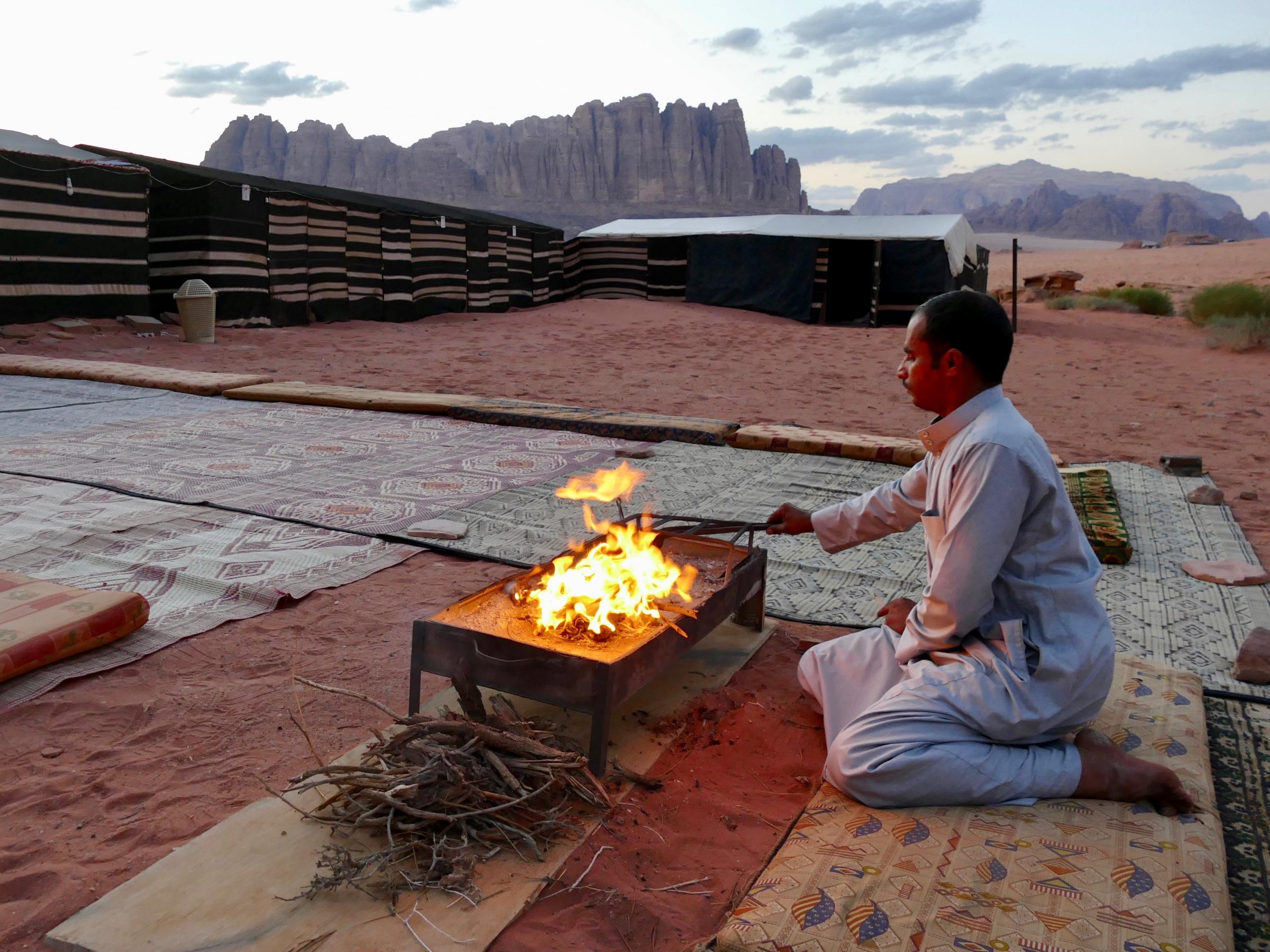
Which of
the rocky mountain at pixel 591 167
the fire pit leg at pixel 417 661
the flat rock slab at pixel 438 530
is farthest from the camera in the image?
the rocky mountain at pixel 591 167

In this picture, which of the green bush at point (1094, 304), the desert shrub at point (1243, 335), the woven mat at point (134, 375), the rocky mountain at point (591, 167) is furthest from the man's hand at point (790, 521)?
the rocky mountain at point (591, 167)

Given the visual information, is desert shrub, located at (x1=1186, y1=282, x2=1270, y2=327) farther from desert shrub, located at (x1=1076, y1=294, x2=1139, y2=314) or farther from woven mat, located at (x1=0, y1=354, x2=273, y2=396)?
woven mat, located at (x1=0, y1=354, x2=273, y2=396)

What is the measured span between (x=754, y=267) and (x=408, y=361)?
10745 millimetres

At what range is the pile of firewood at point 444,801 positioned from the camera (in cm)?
201

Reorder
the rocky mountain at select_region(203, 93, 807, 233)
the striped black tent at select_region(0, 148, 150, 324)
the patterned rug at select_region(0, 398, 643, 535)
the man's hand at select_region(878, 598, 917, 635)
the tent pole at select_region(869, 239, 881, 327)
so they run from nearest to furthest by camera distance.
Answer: the man's hand at select_region(878, 598, 917, 635)
the patterned rug at select_region(0, 398, 643, 535)
the striped black tent at select_region(0, 148, 150, 324)
the tent pole at select_region(869, 239, 881, 327)
the rocky mountain at select_region(203, 93, 807, 233)

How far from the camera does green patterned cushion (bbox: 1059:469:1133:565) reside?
4320mm

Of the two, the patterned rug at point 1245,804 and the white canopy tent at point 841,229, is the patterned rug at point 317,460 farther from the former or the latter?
the white canopy tent at point 841,229

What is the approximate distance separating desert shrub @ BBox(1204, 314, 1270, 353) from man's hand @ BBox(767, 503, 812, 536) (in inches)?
531

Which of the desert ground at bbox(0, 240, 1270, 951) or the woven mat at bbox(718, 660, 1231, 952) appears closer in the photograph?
the woven mat at bbox(718, 660, 1231, 952)

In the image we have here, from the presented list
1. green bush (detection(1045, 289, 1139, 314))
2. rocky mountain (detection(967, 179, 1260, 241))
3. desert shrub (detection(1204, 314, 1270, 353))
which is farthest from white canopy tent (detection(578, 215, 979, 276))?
rocky mountain (detection(967, 179, 1260, 241))

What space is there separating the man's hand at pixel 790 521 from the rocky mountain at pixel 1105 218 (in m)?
131

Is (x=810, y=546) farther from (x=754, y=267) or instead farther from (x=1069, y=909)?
(x=754, y=267)

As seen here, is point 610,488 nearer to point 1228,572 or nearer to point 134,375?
point 1228,572

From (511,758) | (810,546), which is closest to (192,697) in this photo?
(511,758)
